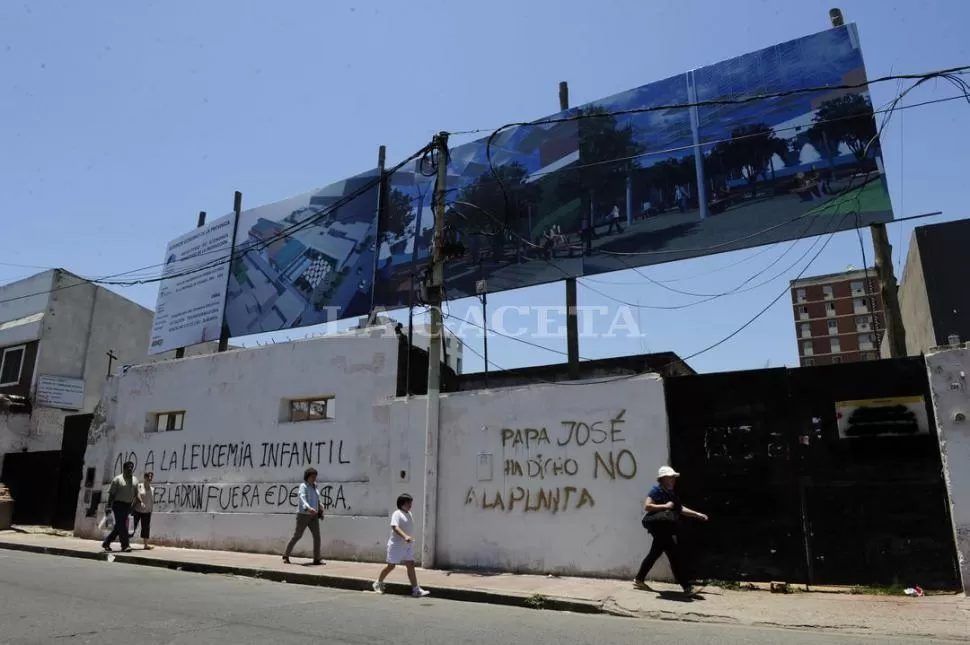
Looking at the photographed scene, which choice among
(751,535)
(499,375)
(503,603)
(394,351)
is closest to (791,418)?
(751,535)

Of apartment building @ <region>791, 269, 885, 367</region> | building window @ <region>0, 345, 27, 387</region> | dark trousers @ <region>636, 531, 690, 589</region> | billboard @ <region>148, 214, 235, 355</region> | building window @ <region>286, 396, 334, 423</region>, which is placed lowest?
dark trousers @ <region>636, 531, 690, 589</region>

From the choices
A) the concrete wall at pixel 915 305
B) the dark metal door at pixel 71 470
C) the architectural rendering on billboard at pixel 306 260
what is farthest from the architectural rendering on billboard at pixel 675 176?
the dark metal door at pixel 71 470

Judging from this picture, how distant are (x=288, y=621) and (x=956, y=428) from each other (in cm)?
766

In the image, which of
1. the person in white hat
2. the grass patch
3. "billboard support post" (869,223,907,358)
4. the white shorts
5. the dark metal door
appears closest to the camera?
the grass patch

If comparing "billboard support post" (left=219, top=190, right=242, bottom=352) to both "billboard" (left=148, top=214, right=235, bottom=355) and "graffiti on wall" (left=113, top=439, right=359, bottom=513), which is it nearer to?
"billboard" (left=148, top=214, right=235, bottom=355)

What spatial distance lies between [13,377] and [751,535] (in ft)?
75.8

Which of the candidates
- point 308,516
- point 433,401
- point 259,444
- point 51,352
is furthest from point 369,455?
point 51,352

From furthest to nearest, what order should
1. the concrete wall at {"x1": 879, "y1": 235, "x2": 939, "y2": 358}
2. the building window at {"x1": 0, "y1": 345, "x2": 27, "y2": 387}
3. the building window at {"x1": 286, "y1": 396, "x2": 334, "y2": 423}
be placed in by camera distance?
the building window at {"x1": 0, "y1": 345, "x2": 27, "y2": 387}, the concrete wall at {"x1": 879, "y1": 235, "x2": 939, "y2": 358}, the building window at {"x1": 286, "y1": 396, "x2": 334, "y2": 423}

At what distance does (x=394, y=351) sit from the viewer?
11867mm

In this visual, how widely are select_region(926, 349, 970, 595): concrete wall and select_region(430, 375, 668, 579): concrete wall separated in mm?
3216

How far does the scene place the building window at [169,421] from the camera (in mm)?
14672

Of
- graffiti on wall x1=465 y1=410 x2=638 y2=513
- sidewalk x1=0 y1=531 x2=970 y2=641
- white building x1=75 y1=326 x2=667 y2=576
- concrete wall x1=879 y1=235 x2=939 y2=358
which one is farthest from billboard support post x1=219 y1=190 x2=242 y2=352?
concrete wall x1=879 y1=235 x2=939 y2=358

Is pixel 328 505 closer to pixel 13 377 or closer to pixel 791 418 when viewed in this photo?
pixel 791 418

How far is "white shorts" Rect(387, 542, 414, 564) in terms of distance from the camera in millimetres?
8240
